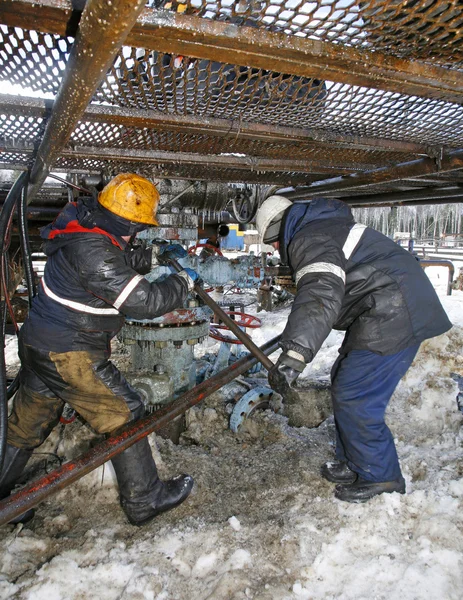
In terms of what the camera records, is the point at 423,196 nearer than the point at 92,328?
No

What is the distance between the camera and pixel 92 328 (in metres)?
2.30

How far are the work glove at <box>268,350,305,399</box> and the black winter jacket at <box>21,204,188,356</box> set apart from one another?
790mm

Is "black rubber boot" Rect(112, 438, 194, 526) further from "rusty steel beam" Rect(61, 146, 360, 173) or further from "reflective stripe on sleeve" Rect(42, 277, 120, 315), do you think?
"rusty steel beam" Rect(61, 146, 360, 173)

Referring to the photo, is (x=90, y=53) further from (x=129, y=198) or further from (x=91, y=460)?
(x=91, y=460)

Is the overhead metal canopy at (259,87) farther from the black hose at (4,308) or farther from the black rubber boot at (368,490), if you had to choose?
the black rubber boot at (368,490)

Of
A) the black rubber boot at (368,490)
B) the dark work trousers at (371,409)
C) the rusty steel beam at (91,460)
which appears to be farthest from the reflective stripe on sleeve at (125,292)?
the black rubber boot at (368,490)

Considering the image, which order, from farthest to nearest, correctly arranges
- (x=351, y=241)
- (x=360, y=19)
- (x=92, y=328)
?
(x=351, y=241) < (x=92, y=328) < (x=360, y=19)

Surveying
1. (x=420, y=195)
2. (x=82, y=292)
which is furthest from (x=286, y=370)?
(x=420, y=195)

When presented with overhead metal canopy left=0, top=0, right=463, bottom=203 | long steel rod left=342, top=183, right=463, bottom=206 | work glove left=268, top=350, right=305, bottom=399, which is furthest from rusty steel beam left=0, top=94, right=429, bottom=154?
long steel rod left=342, top=183, right=463, bottom=206

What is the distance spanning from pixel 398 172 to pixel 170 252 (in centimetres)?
197

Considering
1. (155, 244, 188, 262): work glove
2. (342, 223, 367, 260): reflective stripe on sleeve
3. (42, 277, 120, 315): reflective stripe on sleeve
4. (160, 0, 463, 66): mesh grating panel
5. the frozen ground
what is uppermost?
(160, 0, 463, 66): mesh grating panel

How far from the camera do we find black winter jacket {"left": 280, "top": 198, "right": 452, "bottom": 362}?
225 cm

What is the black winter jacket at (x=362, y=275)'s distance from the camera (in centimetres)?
225

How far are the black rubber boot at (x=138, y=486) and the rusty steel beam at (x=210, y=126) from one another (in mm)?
1880
